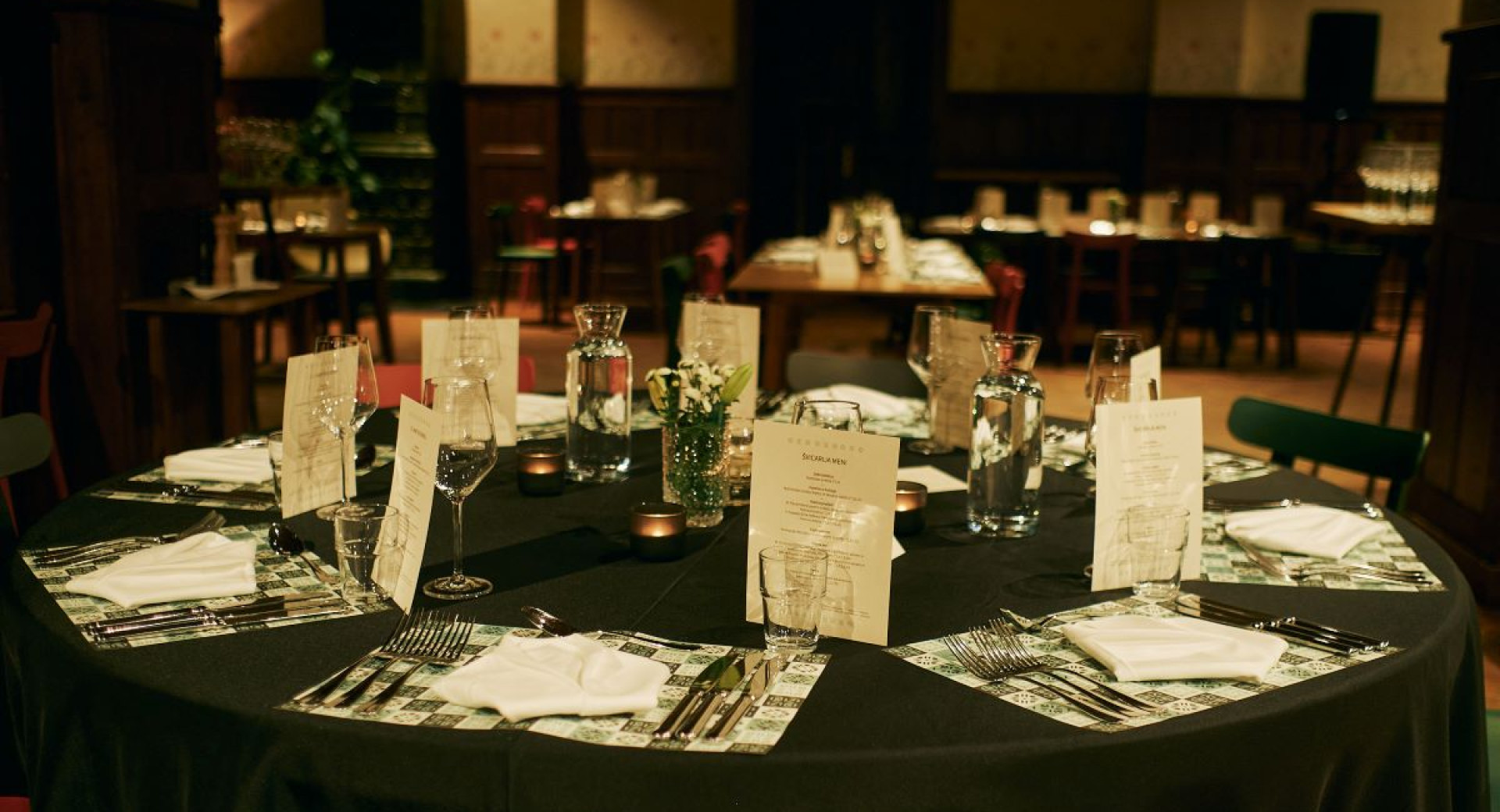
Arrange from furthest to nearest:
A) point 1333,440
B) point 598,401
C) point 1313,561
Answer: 1. point 1333,440
2. point 598,401
3. point 1313,561

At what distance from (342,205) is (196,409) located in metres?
2.84

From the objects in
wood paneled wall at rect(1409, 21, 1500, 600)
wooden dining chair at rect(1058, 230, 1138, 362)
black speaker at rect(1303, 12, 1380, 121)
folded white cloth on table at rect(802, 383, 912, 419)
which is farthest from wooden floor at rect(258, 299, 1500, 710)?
folded white cloth on table at rect(802, 383, 912, 419)

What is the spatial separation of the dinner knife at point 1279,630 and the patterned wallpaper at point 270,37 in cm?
1053

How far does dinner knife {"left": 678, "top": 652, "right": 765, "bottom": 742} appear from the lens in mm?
1272

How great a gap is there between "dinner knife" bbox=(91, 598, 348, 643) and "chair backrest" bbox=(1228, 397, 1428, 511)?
1.85 metres

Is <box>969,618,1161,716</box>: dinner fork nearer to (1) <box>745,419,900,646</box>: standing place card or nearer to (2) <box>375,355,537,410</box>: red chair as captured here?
(1) <box>745,419,900,646</box>: standing place card

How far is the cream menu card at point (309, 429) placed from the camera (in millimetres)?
1950

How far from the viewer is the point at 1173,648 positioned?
4.88 feet

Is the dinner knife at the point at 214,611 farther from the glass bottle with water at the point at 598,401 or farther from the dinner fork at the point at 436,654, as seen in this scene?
the glass bottle with water at the point at 598,401

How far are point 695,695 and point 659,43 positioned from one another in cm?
1014

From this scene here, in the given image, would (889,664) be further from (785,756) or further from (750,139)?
(750,139)

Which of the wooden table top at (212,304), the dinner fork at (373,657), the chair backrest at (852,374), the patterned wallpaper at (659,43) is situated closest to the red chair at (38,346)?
the wooden table top at (212,304)

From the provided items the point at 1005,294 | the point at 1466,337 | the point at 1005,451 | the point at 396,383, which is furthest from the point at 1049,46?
the point at 1005,451

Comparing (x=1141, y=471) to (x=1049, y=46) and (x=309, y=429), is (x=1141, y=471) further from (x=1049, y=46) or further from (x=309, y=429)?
(x=1049, y=46)
